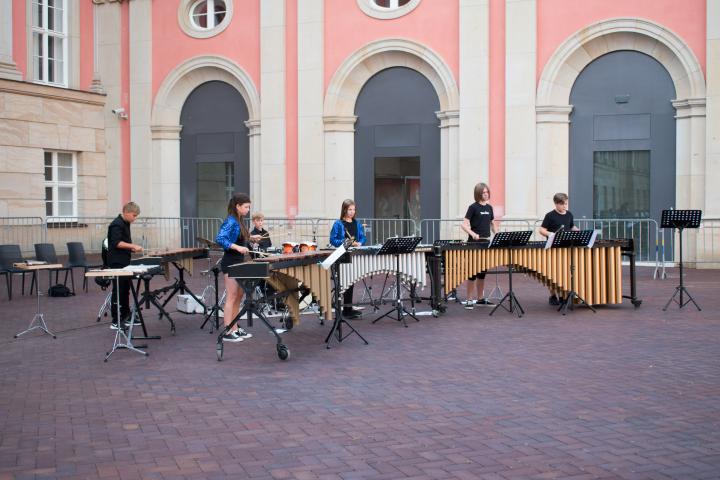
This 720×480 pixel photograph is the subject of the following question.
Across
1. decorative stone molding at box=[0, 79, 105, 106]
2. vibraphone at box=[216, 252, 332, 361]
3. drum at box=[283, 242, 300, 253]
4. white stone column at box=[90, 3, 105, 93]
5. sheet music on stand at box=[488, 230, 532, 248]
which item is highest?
white stone column at box=[90, 3, 105, 93]

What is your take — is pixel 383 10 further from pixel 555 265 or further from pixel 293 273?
pixel 293 273

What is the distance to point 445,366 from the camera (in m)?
9.27

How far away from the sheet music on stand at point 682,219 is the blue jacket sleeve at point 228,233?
6.46m

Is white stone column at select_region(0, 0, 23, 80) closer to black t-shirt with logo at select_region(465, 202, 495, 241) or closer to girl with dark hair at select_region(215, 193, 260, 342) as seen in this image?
black t-shirt with logo at select_region(465, 202, 495, 241)

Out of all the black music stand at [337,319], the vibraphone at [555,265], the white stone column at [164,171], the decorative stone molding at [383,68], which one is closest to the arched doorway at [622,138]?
the decorative stone molding at [383,68]

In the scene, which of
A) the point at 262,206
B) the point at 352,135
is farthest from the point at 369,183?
the point at 262,206

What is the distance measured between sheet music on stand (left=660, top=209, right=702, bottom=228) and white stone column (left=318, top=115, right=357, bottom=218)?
11.4 m

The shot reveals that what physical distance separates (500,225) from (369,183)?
4101mm

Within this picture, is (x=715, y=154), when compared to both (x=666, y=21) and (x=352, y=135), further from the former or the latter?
(x=352, y=135)

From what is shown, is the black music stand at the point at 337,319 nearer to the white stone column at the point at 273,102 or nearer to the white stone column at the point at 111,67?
the white stone column at the point at 273,102

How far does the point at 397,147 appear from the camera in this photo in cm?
2339

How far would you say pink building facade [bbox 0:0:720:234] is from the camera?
20875mm

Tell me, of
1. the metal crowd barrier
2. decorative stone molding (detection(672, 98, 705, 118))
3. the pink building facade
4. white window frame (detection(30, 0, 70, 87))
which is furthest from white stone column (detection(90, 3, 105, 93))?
decorative stone molding (detection(672, 98, 705, 118))

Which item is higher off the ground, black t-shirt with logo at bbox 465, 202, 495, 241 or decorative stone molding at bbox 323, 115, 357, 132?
decorative stone molding at bbox 323, 115, 357, 132
